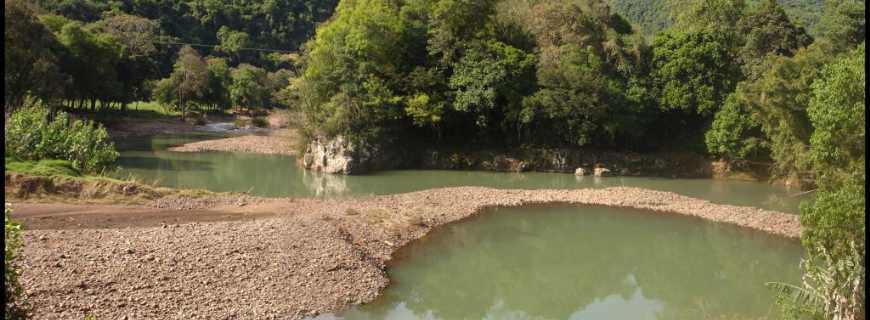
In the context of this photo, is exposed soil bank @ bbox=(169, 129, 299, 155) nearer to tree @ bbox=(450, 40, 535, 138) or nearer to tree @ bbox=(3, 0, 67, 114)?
tree @ bbox=(3, 0, 67, 114)

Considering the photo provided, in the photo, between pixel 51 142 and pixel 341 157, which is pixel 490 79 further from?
pixel 51 142

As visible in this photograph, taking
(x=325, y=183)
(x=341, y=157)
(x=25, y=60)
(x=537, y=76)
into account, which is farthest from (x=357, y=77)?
(x=25, y=60)

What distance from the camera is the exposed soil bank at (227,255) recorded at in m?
13.8

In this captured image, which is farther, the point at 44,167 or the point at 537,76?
the point at 537,76

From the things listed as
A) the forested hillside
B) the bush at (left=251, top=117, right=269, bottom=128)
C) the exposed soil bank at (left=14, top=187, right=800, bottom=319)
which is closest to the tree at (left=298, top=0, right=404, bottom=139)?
the exposed soil bank at (left=14, top=187, right=800, bottom=319)

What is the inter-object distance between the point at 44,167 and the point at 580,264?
20.6m

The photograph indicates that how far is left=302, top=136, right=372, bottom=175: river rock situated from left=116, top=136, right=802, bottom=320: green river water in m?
2.73

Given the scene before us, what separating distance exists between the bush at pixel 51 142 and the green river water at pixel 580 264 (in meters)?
5.07

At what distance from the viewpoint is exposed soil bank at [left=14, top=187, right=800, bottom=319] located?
13.8 m

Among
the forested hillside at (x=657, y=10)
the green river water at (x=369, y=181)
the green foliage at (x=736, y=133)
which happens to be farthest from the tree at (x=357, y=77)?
the forested hillside at (x=657, y=10)

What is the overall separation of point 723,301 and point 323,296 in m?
10.6

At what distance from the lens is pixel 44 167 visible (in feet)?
82.4

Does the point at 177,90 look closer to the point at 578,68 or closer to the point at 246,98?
the point at 246,98

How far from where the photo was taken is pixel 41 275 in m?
14.4
